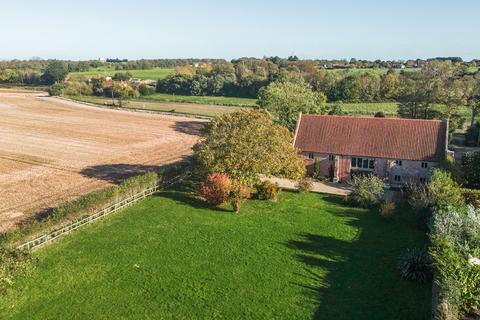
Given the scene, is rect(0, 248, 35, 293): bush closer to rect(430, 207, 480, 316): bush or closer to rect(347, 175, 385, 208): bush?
rect(430, 207, 480, 316): bush

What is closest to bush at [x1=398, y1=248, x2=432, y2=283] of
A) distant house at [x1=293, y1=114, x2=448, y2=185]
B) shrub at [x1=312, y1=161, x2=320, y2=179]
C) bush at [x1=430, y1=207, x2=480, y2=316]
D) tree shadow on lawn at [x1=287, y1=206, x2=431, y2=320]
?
tree shadow on lawn at [x1=287, y1=206, x2=431, y2=320]

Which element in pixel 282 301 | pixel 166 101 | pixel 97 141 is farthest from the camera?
pixel 166 101

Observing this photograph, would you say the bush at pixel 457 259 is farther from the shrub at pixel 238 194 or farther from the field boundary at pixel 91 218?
the field boundary at pixel 91 218

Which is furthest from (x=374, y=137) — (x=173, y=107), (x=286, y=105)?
(x=173, y=107)

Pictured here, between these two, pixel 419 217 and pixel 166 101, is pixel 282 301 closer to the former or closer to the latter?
pixel 419 217

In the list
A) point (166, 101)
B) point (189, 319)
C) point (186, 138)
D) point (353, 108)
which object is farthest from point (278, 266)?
point (166, 101)

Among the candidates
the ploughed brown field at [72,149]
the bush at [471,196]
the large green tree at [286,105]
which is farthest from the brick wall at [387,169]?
the ploughed brown field at [72,149]

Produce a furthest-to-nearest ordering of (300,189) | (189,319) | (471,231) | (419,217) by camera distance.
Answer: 1. (300,189)
2. (419,217)
3. (471,231)
4. (189,319)
